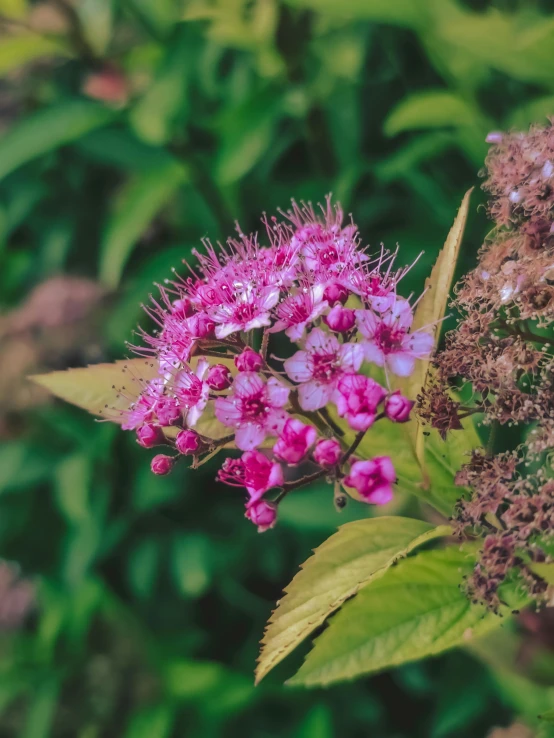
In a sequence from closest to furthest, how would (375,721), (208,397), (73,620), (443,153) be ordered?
(208,397), (443,153), (375,721), (73,620)

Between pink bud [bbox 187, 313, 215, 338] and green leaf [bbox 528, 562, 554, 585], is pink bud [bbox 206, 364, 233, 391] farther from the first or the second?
green leaf [bbox 528, 562, 554, 585]

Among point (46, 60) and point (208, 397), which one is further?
point (46, 60)

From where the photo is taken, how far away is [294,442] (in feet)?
2.47

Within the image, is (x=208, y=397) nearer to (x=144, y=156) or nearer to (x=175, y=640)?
(x=144, y=156)

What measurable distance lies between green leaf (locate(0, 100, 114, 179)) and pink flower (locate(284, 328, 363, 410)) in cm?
118

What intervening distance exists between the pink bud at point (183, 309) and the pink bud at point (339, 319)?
20cm

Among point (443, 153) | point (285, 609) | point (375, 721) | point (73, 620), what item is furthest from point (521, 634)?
point (73, 620)

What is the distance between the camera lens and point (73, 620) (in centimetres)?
213

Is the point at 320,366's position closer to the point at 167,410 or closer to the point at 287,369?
the point at 287,369

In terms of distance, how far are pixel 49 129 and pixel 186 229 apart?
16.3 inches

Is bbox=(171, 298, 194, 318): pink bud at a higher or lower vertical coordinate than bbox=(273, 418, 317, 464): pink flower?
higher

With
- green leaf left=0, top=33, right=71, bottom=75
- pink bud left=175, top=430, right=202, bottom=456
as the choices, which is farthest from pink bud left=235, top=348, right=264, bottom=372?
green leaf left=0, top=33, right=71, bottom=75

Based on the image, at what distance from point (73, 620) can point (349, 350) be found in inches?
66.5

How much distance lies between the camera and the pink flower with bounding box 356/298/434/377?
803 mm
